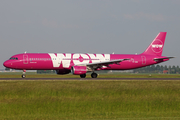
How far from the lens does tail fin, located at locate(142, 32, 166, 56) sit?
5597cm

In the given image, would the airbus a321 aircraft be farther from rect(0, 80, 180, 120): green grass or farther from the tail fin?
rect(0, 80, 180, 120): green grass

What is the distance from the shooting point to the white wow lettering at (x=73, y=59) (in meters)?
47.1

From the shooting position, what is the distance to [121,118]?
41.3 feet

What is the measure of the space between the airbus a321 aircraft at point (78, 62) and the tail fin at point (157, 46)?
1.56 m

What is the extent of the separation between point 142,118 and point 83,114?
302 cm

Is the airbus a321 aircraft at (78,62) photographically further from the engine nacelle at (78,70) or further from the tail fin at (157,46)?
the tail fin at (157,46)

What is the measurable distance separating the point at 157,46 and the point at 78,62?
1821 centimetres

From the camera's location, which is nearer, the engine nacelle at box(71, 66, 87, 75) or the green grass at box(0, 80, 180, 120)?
the green grass at box(0, 80, 180, 120)

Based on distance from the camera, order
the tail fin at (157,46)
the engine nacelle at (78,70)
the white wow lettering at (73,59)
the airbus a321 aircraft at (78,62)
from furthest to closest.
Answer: the tail fin at (157,46) < the white wow lettering at (73,59) < the airbus a321 aircraft at (78,62) < the engine nacelle at (78,70)

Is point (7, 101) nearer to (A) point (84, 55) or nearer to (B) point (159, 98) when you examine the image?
(B) point (159, 98)

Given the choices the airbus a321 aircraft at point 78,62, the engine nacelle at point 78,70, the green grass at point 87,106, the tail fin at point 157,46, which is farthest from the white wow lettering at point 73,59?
the green grass at point 87,106

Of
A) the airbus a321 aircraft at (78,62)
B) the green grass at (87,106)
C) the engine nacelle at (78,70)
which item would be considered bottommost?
the green grass at (87,106)

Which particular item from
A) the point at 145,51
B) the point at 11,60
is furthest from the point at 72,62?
the point at 145,51

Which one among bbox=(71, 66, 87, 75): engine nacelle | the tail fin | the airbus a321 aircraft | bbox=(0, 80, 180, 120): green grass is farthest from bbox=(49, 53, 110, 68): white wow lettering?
bbox=(0, 80, 180, 120): green grass
